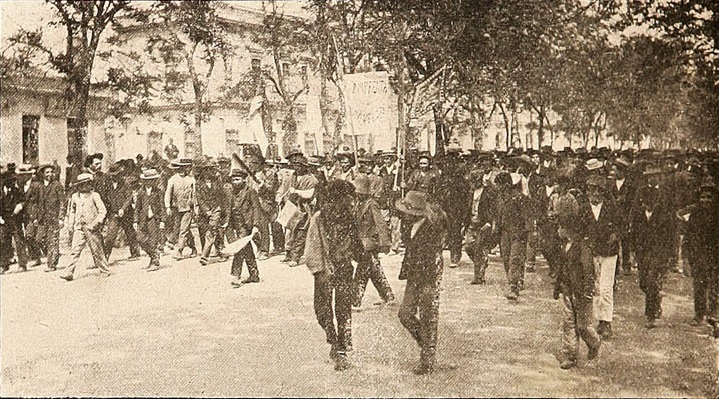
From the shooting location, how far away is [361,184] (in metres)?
5.99

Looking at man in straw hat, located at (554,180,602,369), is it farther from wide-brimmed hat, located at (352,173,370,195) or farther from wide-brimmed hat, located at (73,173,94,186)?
wide-brimmed hat, located at (73,173,94,186)

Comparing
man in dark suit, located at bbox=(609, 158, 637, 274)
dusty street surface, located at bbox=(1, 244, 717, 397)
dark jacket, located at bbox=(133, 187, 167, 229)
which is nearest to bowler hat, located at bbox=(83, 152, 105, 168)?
dark jacket, located at bbox=(133, 187, 167, 229)

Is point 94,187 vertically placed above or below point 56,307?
above

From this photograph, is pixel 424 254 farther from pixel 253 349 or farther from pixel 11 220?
pixel 11 220

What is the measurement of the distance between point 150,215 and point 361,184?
2157 millimetres

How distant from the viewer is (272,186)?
262 inches

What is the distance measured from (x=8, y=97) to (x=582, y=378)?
4887 millimetres

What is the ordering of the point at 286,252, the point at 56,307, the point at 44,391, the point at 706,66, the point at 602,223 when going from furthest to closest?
the point at 286,252
the point at 706,66
the point at 602,223
the point at 56,307
the point at 44,391

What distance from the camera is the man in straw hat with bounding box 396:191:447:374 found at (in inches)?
198

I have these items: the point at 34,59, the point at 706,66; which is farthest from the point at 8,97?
the point at 706,66

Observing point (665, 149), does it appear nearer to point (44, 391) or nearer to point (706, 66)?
point (706, 66)

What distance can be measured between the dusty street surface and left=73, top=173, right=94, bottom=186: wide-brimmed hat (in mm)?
796

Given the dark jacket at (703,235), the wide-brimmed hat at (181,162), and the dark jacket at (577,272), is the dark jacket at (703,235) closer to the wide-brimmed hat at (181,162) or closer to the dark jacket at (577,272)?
the dark jacket at (577,272)

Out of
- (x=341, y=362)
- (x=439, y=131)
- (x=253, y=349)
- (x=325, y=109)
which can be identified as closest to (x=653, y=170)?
(x=439, y=131)
